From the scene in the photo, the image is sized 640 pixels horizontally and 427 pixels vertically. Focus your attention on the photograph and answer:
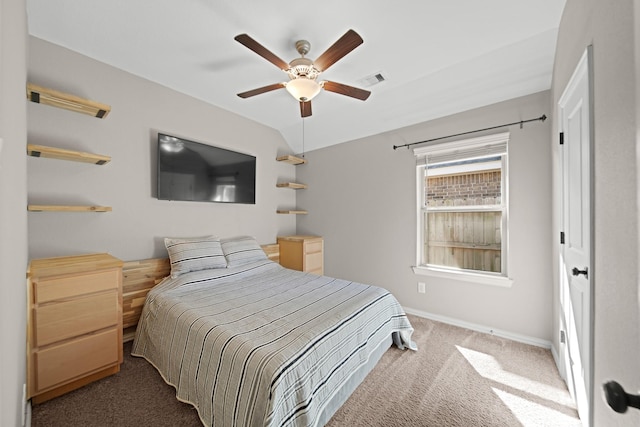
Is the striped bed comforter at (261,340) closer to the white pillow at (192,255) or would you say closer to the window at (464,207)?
the white pillow at (192,255)

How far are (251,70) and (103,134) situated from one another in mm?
1554

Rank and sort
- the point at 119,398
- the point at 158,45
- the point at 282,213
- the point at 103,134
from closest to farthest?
the point at 119,398 → the point at 158,45 → the point at 103,134 → the point at 282,213

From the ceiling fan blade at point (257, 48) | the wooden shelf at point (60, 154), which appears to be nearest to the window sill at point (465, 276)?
the ceiling fan blade at point (257, 48)

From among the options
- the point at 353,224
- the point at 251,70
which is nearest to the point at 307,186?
the point at 353,224

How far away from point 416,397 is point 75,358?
2.47 metres

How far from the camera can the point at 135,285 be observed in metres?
2.52

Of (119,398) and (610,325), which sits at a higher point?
(610,325)

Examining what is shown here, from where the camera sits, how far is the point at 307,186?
4.31m

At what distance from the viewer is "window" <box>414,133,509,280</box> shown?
8.85 ft

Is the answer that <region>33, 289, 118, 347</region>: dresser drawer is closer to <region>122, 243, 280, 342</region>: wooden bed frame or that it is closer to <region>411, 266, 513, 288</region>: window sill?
<region>122, 243, 280, 342</region>: wooden bed frame

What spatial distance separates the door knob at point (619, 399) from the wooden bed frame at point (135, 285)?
10.4 ft

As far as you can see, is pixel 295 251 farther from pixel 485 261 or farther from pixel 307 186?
pixel 485 261

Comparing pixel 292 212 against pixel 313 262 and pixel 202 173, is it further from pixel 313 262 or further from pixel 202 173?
pixel 202 173

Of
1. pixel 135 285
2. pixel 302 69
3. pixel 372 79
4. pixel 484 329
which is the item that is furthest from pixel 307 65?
pixel 484 329
